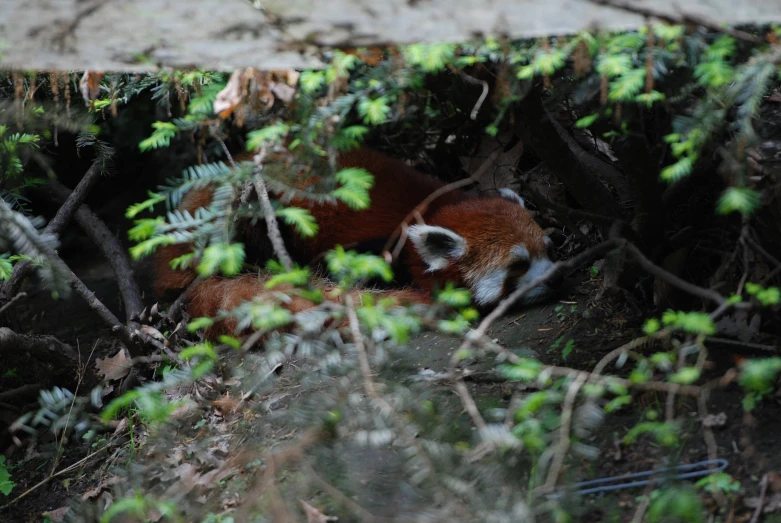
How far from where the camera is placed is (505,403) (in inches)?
104

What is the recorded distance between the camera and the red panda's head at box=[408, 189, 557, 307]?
4176 millimetres

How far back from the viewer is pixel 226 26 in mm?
2055

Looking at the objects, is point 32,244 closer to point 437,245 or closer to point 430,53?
point 430,53

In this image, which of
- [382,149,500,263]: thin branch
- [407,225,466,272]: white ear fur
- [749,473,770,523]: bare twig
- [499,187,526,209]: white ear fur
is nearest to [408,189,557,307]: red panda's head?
[407,225,466,272]: white ear fur

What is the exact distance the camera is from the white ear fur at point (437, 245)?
407cm

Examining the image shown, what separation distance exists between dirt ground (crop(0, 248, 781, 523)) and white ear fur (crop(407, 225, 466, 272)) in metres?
0.64

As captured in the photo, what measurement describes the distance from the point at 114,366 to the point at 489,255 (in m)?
2.41

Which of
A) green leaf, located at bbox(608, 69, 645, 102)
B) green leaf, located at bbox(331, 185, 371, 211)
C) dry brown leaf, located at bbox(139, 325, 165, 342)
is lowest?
dry brown leaf, located at bbox(139, 325, 165, 342)

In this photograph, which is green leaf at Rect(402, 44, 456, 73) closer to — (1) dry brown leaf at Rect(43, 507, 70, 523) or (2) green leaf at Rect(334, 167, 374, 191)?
(2) green leaf at Rect(334, 167, 374, 191)

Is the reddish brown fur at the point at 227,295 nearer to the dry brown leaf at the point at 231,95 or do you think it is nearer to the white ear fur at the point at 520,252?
the white ear fur at the point at 520,252

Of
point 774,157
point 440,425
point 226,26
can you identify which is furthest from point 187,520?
point 774,157

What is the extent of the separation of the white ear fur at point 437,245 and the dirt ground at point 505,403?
64cm

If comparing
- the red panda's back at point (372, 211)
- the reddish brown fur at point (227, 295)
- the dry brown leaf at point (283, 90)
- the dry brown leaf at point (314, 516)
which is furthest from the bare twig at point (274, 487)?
the red panda's back at point (372, 211)

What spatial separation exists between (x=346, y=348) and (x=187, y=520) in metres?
0.91
